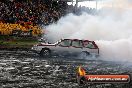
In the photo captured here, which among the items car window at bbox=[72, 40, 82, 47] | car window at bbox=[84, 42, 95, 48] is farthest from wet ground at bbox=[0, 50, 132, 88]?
car window at bbox=[84, 42, 95, 48]

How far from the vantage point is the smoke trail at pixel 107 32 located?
2634 centimetres

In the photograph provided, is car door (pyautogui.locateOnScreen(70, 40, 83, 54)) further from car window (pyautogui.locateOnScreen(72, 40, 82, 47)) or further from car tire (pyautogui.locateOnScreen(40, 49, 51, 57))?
car tire (pyautogui.locateOnScreen(40, 49, 51, 57))

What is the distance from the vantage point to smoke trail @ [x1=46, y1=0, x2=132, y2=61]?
86.4 feet

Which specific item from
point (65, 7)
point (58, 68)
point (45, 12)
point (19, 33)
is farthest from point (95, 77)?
point (65, 7)

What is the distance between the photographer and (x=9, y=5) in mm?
40844

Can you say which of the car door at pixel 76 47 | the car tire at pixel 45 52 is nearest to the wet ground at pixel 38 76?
the car tire at pixel 45 52

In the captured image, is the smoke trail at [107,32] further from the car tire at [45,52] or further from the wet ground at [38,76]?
the wet ground at [38,76]

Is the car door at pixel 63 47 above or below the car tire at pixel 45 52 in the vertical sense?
above

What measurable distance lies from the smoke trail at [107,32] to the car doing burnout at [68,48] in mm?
763

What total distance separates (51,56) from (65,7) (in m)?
27.6

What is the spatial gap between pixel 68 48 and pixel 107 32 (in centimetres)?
777

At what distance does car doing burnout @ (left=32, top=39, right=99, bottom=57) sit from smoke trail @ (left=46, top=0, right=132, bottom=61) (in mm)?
763

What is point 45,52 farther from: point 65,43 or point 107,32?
point 107,32

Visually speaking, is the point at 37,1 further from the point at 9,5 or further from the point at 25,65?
the point at 25,65
